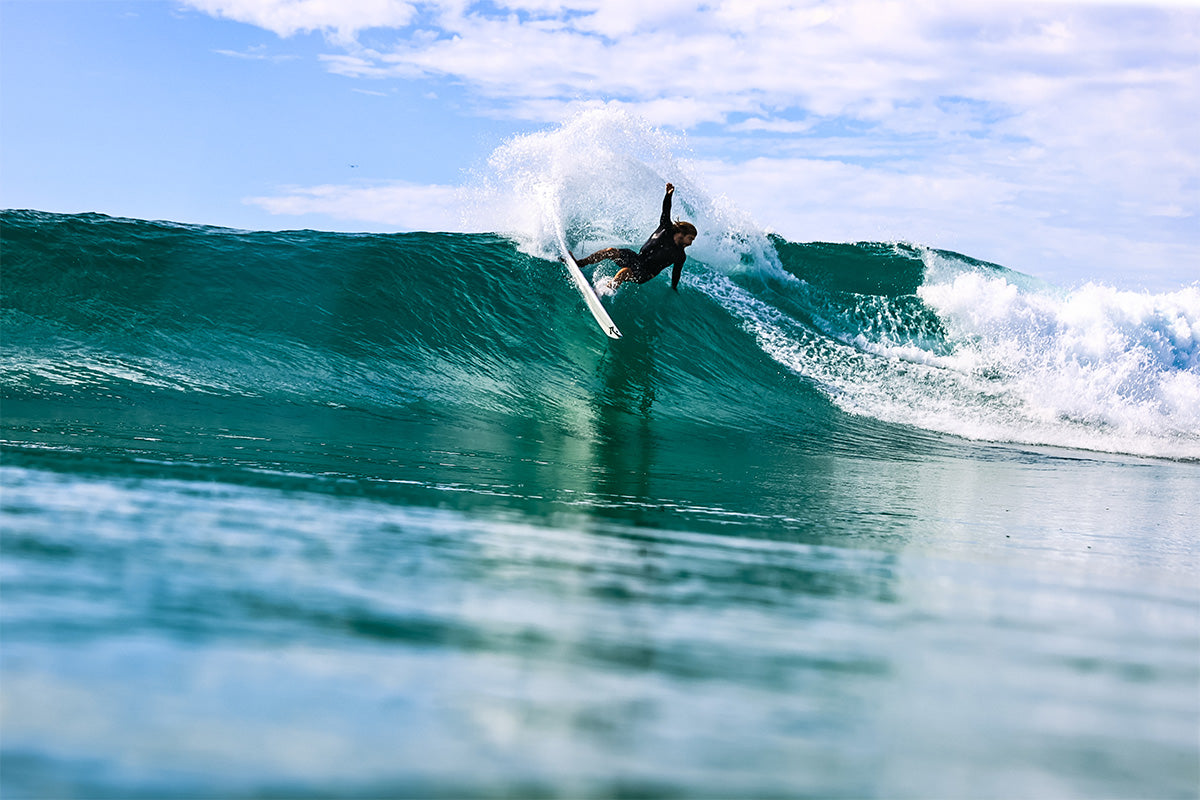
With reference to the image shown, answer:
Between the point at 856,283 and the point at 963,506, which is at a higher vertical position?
the point at 856,283

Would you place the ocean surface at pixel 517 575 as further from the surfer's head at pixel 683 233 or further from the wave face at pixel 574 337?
the surfer's head at pixel 683 233

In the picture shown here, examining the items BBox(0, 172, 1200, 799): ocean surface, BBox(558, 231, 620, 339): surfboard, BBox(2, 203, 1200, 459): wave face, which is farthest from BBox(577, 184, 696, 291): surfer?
BBox(0, 172, 1200, 799): ocean surface

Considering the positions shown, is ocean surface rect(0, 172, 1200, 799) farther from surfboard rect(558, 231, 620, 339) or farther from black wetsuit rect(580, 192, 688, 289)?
black wetsuit rect(580, 192, 688, 289)

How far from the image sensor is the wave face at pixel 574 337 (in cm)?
983

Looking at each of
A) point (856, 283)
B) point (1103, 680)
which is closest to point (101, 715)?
point (1103, 680)

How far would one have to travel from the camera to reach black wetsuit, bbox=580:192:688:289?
38.1 feet

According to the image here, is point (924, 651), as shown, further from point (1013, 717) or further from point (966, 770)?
point (966, 770)

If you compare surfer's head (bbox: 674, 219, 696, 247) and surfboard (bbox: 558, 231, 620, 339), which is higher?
surfer's head (bbox: 674, 219, 696, 247)

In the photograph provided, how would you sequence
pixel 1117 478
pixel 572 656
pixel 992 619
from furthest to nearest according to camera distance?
pixel 1117 478, pixel 992 619, pixel 572 656

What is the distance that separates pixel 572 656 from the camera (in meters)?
2.11

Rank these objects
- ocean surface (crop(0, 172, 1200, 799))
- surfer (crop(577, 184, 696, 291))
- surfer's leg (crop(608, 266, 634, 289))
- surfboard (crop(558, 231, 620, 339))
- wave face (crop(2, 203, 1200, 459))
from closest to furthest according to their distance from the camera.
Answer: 1. ocean surface (crop(0, 172, 1200, 799))
2. wave face (crop(2, 203, 1200, 459))
3. surfer (crop(577, 184, 696, 291))
4. surfboard (crop(558, 231, 620, 339))
5. surfer's leg (crop(608, 266, 634, 289))

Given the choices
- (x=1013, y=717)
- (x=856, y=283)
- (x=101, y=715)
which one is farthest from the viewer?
(x=856, y=283)

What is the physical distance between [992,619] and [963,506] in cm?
336

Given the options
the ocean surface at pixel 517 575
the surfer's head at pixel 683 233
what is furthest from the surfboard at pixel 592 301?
the surfer's head at pixel 683 233
